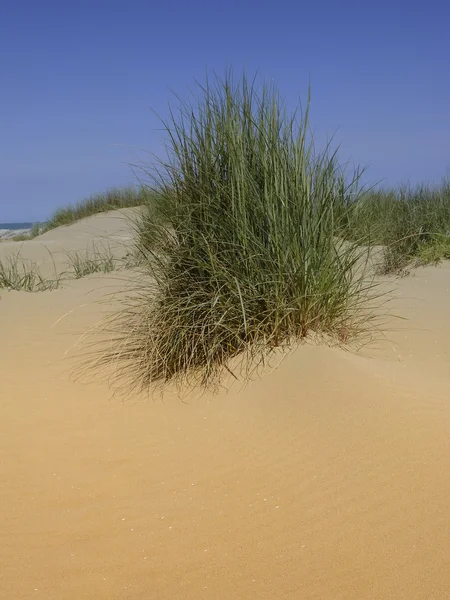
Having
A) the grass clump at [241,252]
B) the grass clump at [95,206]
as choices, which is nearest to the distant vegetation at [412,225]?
the grass clump at [241,252]

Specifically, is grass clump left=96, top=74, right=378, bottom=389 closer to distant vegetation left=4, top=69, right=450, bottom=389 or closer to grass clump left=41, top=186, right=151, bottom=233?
distant vegetation left=4, top=69, right=450, bottom=389

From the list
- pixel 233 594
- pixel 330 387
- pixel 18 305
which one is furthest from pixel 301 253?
pixel 18 305

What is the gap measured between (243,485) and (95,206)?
53.5 feet

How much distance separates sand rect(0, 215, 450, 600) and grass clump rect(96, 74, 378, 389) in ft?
0.95

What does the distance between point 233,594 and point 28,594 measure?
31.4 inches

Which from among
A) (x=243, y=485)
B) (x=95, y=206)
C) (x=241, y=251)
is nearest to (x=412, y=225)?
(x=241, y=251)

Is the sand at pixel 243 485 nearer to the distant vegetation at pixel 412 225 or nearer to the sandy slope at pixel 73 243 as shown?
the distant vegetation at pixel 412 225

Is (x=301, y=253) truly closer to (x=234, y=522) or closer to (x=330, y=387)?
(x=330, y=387)

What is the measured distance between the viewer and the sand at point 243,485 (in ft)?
8.21

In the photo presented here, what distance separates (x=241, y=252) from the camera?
4254 millimetres

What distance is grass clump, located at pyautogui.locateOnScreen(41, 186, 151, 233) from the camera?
1724cm

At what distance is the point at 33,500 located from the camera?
10.4 feet

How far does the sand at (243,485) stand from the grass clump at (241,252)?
0.29 metres

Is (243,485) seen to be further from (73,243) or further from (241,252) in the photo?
(73,243)
